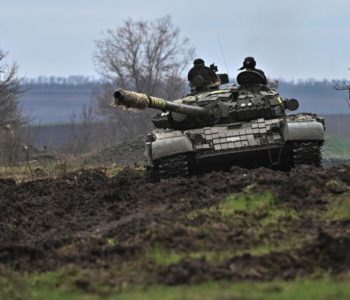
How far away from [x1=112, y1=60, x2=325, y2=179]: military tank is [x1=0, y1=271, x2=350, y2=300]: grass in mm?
6413

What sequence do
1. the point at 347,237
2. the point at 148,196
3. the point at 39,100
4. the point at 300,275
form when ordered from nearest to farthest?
the point at 300,275, the point at 347,237, the point at 148,196, the point at 39,100

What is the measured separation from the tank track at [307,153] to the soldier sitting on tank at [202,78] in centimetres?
388

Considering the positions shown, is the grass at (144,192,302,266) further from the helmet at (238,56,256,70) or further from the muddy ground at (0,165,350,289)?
the helmet at (238,56,256,70)

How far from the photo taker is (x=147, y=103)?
14.4 meters

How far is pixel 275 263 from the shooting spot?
29.2ft

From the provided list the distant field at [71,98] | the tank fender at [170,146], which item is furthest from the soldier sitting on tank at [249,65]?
the distant field at [71,98]

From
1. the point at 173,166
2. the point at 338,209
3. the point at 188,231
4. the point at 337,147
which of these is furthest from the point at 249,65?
the point at 337,147

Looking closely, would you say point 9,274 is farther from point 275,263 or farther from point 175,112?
point 175,112

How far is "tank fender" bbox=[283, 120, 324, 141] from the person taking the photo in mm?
16109

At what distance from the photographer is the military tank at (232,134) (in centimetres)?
1631

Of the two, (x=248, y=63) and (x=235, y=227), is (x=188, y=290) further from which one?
(x=248, y=63)

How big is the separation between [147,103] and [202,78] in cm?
555

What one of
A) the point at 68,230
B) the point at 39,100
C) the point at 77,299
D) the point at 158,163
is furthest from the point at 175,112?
the point at 39,100

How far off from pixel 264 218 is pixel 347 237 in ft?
6.71
